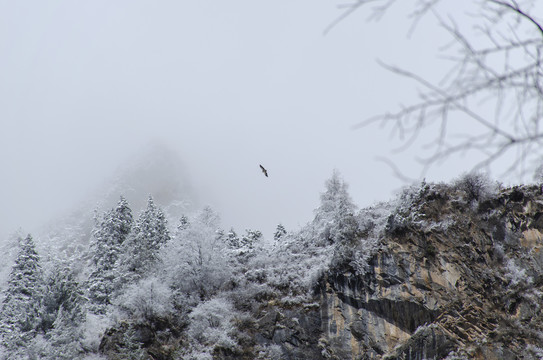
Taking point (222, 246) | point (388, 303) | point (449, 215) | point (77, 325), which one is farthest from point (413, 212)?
point (77, 325)

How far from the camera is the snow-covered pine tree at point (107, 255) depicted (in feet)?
99.9

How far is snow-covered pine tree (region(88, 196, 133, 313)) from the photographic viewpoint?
3045 cm

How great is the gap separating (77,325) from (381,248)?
19.3 metres

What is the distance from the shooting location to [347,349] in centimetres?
2077

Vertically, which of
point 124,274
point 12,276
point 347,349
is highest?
point 12,276

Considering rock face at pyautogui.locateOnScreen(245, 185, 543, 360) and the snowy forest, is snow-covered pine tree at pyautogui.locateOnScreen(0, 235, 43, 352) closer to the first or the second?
the snowy forest

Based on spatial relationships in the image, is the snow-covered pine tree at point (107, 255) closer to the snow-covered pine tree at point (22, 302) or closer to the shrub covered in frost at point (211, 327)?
the snow-covered pine tree at point (22, 302)

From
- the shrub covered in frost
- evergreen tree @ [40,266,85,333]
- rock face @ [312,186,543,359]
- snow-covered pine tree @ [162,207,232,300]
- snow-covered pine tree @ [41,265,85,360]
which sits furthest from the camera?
snow-covered pine tree @ [162,207,232,300]

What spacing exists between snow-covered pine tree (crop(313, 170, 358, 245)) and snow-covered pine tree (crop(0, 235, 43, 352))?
19.6 m

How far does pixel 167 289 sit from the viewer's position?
85.5 feet

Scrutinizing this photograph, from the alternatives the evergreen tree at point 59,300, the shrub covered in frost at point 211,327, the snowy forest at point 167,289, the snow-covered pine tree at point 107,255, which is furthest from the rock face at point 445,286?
the snow-covered pine tree at point 107,255

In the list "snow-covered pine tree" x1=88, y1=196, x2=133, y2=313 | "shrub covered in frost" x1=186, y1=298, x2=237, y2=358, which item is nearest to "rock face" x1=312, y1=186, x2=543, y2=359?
"shrub covered in frost" x1=186, y1=298, x2=237, y2=358

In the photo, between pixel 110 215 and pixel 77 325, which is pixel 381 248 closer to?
pixel 77 325

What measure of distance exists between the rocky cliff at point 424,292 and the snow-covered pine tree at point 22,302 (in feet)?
27.4
